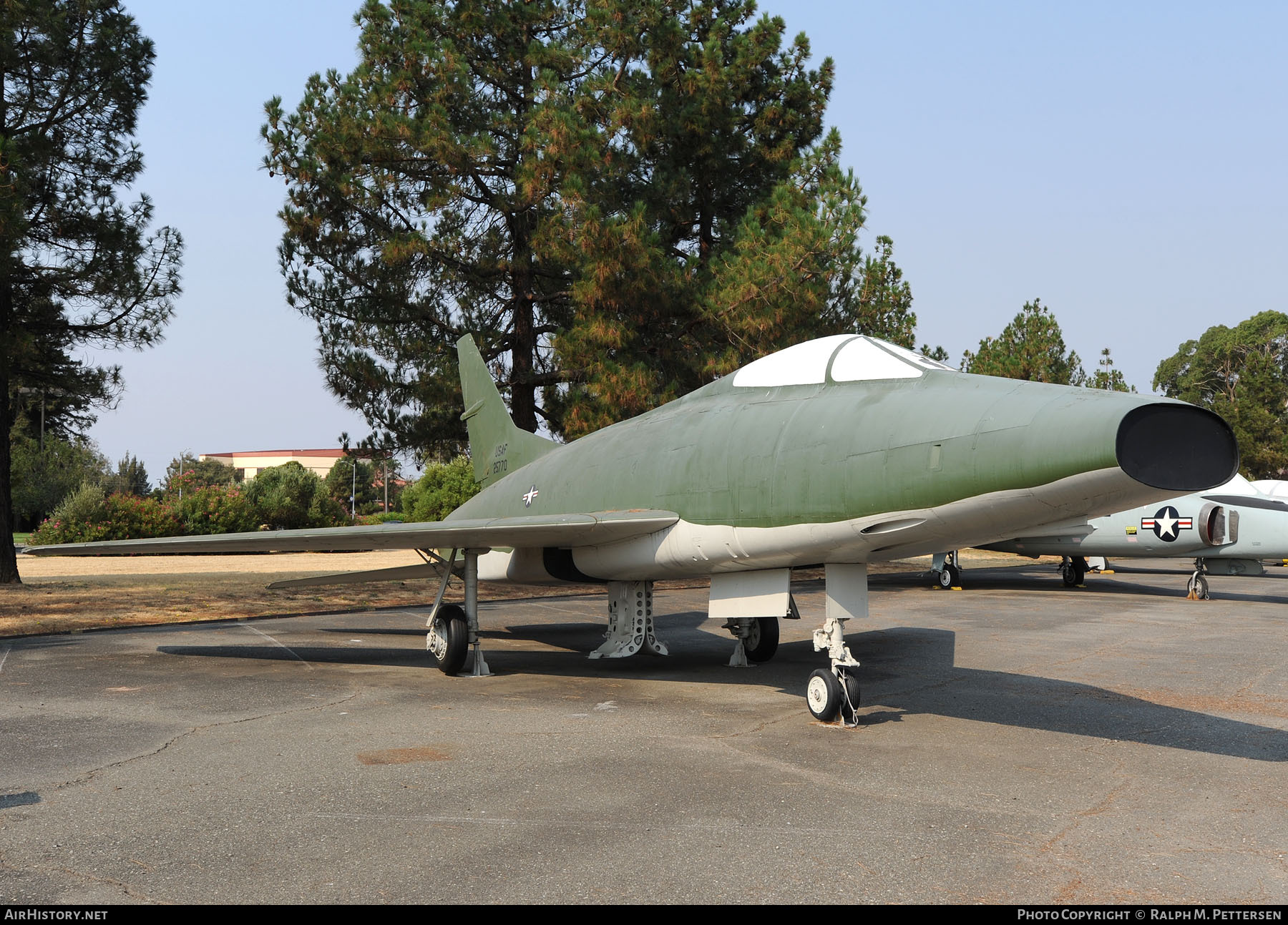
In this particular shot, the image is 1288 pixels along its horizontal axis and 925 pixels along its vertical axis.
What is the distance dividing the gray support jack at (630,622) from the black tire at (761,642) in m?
0.97

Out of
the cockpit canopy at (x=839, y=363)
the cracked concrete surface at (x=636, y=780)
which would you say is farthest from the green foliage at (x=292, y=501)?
the cockpit canopy at (x=839, y=363)

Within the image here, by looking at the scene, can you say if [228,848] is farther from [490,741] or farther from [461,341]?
[461,341]

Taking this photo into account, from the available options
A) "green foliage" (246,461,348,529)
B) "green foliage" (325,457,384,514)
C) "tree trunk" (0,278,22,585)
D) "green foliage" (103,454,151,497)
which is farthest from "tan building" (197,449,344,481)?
"tree trunk" (0,278,22,585)

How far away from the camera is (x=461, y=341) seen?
14.2 metres

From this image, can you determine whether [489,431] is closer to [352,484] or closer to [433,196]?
[433,196]

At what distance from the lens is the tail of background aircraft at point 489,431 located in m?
12.7

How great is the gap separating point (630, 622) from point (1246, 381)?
185 feet

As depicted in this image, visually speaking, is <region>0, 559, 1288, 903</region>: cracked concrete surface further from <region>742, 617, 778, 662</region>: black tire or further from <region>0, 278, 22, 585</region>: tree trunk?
<region>0, 278, 22, 585</region>: tree trunk

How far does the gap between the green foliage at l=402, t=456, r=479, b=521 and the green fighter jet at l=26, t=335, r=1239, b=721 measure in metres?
28.5

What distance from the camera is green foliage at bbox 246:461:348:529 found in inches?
1633

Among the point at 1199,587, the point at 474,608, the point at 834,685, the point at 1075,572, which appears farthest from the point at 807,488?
the point at 1075,572

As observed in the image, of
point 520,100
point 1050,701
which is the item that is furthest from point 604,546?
point 520,100

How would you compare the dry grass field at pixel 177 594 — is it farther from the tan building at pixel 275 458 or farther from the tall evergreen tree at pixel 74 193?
the tan building at pixel 275 458
